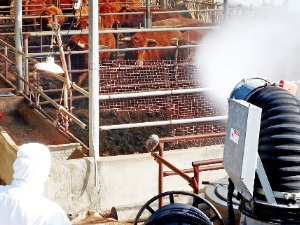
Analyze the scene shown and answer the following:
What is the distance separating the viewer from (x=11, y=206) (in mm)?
3648

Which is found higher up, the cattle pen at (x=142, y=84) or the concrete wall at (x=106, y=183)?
the cattle pen at (x=142, y=84)

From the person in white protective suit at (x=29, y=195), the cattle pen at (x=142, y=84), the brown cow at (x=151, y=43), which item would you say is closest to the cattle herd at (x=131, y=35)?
the brown cow at (x=151, y=43)

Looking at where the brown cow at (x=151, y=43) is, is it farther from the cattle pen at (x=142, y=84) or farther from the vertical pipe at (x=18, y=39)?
the vertical pipe at (x=18, y=39)

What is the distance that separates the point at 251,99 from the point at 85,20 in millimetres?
15410

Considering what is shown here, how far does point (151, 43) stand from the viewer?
17375 mm

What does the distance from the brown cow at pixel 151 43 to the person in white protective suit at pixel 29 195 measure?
12.3 m

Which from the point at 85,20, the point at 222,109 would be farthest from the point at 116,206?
the point at 85,20

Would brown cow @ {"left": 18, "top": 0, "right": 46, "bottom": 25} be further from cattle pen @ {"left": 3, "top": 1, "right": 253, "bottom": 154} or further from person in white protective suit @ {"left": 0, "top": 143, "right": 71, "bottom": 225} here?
person in white protective suit @ {"left": 0, "top": 143, "right": 71, "bottom": 225}

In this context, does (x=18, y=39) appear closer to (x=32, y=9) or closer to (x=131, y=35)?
(x=131, y=35)

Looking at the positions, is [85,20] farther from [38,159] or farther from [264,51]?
[38,159]

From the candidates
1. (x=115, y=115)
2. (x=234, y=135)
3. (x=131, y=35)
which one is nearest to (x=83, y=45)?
(x=131, y=35)

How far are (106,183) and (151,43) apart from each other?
9.87 m

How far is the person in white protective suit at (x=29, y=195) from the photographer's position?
11.8 feet

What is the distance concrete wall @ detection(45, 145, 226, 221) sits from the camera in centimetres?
769
